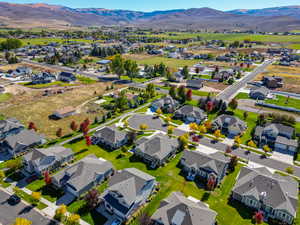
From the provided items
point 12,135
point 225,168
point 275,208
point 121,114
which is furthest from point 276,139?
point 12,135

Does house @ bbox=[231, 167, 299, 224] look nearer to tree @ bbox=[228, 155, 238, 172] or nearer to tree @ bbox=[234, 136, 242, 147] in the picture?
tree @ bbox=[228, 155, 238, 172]

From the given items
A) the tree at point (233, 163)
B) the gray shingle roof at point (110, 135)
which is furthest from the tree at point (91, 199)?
the tree at point (233, 163)

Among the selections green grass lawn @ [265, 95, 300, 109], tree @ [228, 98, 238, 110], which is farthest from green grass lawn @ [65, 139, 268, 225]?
green grass lawn @ [265, 95, 300, 109]

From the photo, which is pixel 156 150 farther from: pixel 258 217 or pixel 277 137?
pixel 277 137

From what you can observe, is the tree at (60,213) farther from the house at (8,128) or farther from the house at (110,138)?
the house at (8,128)

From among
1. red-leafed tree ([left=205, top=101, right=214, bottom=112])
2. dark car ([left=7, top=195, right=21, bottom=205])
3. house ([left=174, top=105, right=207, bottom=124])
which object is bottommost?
dark car ([left=7, top=195, right=21, bottom=205])

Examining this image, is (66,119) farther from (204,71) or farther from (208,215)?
(204,71)
